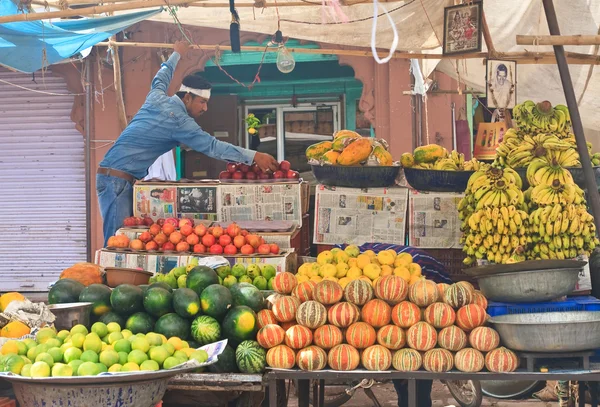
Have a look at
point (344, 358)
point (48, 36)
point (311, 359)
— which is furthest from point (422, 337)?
point (48, 36)

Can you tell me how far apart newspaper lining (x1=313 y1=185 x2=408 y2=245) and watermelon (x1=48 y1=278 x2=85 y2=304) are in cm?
215

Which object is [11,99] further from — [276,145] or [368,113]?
[368,113]

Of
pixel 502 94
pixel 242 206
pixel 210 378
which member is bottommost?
pixel 210 378

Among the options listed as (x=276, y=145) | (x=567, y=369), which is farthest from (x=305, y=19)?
(x=567, y=369)

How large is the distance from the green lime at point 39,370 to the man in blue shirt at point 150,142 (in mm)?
3337

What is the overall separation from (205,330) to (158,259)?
1855 mm

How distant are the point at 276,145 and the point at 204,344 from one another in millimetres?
6644

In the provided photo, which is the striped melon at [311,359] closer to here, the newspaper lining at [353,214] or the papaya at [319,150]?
the newspaper lining at [353,214]

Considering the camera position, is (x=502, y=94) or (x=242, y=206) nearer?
(x=502, y=94)

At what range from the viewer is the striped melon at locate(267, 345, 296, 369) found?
377 cm

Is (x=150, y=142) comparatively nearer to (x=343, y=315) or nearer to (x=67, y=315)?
(x=67, y=315)

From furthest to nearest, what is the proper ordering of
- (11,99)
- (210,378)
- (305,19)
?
(11,99), (305,19), (210,378)

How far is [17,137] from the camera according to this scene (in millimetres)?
10094

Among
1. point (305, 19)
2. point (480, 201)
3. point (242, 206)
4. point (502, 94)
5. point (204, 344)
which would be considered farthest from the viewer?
point (305, 19)
